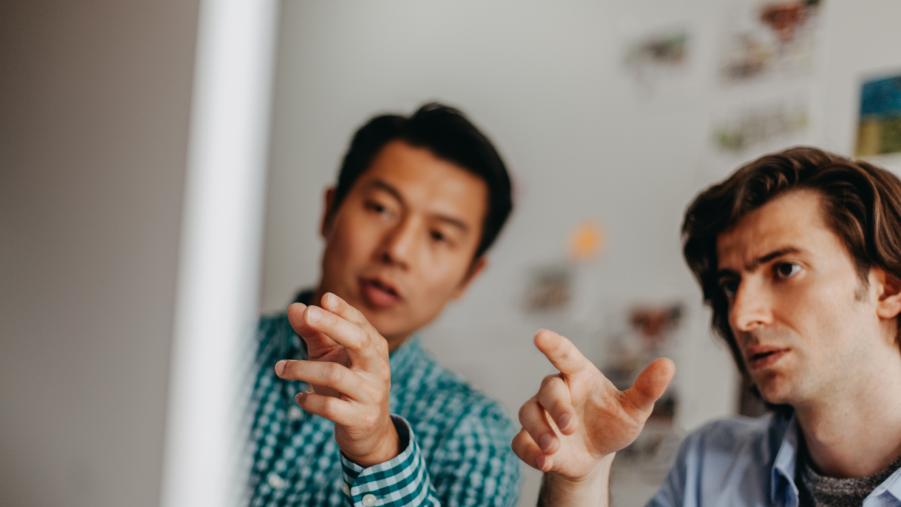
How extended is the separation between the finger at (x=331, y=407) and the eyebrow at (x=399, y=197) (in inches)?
19.1

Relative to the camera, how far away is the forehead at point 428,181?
1.18 m

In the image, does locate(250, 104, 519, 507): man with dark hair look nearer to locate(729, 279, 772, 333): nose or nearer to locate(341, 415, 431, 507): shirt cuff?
locate(341, 415, 431, 507): shirt cuff

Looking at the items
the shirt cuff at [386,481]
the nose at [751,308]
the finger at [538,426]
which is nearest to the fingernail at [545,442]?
the finger at [538,426]

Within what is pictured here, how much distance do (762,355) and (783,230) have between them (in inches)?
5.4

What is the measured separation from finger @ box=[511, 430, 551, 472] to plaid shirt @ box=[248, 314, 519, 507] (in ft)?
→ 0.55

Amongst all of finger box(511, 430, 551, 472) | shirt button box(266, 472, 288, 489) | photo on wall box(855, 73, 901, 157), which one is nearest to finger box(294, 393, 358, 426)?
finger box(511, 430, 551, 472)

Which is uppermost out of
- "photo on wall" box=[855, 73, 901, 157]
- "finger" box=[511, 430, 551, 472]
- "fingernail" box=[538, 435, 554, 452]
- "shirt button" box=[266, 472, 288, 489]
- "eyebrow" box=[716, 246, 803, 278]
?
"photo on wall" box=[855, 73, 901, 157]

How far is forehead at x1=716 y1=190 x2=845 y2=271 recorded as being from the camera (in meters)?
0.92

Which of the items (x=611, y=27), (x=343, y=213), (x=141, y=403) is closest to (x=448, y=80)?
(x=611, y=27)

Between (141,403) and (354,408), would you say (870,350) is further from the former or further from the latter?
(141,403)

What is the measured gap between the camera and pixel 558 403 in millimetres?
729

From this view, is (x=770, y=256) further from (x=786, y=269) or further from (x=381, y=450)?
(x=381, y=450)

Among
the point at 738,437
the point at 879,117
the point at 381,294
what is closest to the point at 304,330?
the point at 381,294

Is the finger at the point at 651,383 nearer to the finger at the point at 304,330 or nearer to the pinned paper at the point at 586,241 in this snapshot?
the finger at the point at 304,330
